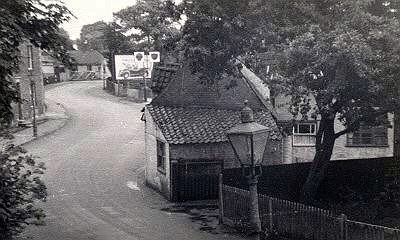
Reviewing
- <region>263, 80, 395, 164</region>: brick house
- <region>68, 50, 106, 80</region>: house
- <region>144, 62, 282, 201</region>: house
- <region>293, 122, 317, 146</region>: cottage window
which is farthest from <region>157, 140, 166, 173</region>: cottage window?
<region>68, 50, 106, 80</region>: house

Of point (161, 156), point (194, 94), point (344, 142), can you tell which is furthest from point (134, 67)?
point (161, 156)

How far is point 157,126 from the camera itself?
21938mm

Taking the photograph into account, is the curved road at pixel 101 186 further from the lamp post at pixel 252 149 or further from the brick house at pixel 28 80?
the lamp post at pixel 252 149

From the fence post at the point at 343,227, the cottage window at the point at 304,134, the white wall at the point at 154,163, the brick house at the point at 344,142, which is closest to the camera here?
the fence post at the point at 343,227

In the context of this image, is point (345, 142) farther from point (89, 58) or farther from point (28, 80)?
point (89, 58)

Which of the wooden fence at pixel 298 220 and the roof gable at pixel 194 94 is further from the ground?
the roof gable at pixel 194 94

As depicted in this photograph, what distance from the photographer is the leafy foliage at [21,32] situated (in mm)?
9352

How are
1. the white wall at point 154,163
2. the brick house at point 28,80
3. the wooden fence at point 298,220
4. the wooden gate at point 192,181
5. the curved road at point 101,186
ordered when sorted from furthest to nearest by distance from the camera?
the brick house at point 28,80 → the white wall at point 154,163 → the wooden gate at point 192,181 → the curved road at point 101,186 → the wooden fence at point 298,220

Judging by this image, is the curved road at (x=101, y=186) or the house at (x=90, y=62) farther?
the house at (x=90, y=62)

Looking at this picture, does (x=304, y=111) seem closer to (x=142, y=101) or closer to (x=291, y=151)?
(x=291, y=151)

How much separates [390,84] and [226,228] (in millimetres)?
7120

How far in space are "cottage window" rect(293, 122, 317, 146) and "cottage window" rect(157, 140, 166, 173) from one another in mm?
8191

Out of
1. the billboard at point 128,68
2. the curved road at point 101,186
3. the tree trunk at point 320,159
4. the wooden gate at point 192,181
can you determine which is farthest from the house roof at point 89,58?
the tree trunk at point 320,159

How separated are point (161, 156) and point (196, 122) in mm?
2296
